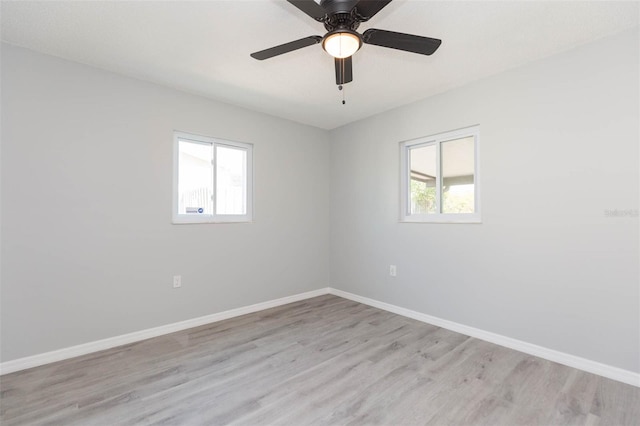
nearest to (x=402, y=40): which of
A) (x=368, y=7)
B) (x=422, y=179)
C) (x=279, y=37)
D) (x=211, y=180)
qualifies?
(x=368, y=7)

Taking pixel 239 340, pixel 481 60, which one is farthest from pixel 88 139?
pixel 481 60

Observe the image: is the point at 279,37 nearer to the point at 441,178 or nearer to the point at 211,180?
the point at 211,180

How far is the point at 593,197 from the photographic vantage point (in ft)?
7.03

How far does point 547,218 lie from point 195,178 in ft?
10.9

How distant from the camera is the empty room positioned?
5.99 ft

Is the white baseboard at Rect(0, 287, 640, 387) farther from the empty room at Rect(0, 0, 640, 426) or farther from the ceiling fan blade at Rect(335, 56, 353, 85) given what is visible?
the ceiling fan blade at Rect(335, 56, 353, 85)

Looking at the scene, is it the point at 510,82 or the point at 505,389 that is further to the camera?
the point at 510,82

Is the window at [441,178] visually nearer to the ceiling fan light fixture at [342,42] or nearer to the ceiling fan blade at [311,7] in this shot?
the ceiling fan light fixture at [342,42]

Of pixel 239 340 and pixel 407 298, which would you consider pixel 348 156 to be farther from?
pixel 239 340

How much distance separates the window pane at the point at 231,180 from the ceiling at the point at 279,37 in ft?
2.37

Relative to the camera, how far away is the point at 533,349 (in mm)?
2393

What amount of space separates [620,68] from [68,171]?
14.0ft

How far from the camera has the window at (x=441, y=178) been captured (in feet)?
9.55

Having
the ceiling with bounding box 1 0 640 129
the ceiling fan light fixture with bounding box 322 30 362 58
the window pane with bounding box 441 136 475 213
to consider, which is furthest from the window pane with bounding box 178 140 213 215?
the window pane with bounding box 441 136 475 213
